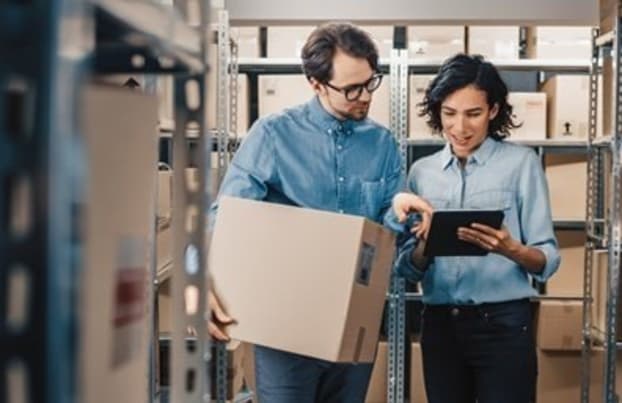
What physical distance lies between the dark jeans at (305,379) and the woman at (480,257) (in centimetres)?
29

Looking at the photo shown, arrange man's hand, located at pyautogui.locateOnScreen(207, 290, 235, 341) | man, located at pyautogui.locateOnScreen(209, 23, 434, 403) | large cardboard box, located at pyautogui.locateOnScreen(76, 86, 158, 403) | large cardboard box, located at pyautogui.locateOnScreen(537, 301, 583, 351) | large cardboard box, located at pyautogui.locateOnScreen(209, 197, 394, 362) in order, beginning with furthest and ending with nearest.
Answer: large cardboard box, located at pyautogui.locateOnScreen(537, 301, 583, 351), man, located at pyautogui.locateOnScreen(209, 23, 434, 403), large cardboard box, located at pyautogui.locateOnScreen(209, 197, 394, 362), man's hand, located at pyautogui.locateOnScreen(207, 290, 235, 341), large cardboard box, located at pyautogui.locateOnScreen(76, 86, 158, 403)

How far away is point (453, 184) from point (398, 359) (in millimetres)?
1662

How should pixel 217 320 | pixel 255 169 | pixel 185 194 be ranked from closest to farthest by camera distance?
pixel 185 194 < pixel 217 320 < pixel 255 169

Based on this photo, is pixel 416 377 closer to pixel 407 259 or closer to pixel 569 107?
pixel 569 107

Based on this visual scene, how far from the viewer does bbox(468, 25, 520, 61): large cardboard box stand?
12.9 ft

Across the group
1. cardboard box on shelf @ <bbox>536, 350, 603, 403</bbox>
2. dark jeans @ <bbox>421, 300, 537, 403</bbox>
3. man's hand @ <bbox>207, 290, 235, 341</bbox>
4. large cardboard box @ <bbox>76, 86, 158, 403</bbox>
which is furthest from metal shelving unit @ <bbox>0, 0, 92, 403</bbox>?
cardboard box on shelf @ <bbox>536, 350, 603, 403</bbox>

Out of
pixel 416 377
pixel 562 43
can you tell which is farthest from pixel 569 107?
pixel 416 377

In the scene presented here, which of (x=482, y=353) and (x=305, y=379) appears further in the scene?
(x=482, y=353)

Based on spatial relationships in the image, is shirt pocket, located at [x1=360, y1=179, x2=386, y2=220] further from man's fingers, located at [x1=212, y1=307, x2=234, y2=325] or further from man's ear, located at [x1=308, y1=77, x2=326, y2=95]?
man's fingers, located at [x1=212, y1=307, x2=234, y2=325]

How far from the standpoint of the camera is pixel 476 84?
7.47 feet

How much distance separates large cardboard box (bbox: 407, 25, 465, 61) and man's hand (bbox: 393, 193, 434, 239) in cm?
191

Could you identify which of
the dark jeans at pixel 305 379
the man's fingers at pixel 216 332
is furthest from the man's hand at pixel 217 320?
the dark jeans at pixel 305 379

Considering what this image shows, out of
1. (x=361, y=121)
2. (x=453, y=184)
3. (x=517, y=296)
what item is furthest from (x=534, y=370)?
(x=361, y=121)

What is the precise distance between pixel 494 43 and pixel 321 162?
223 centimetres
